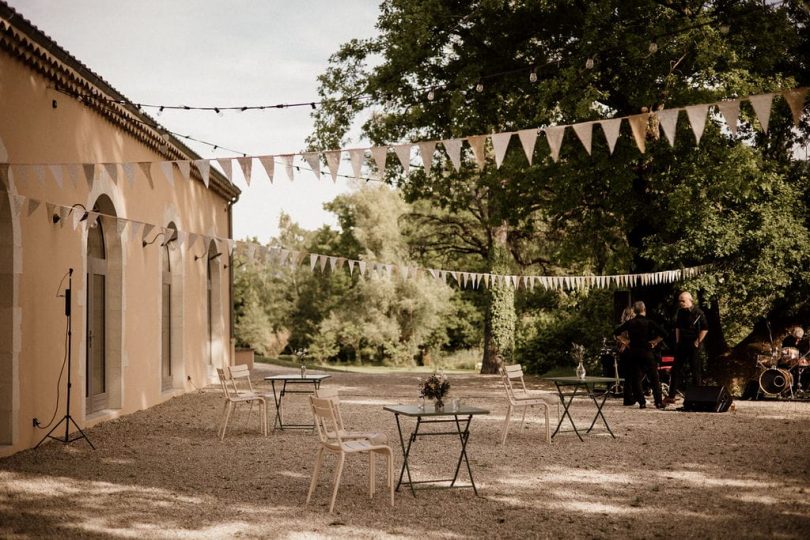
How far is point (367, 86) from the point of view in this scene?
1470 centimetres

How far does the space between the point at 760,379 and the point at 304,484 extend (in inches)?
341

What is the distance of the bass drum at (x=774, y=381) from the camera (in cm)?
1198

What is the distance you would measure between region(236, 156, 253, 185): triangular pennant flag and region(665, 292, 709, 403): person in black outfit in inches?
292

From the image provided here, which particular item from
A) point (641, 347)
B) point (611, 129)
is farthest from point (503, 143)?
point (641, 347)

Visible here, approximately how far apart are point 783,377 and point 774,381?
5.7 inches

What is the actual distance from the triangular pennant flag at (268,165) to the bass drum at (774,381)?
913 centimetres

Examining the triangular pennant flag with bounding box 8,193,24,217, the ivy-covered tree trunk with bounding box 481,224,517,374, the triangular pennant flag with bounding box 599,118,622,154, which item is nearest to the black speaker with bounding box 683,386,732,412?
the triangular pennant flag with bounding box 599,118,622,154

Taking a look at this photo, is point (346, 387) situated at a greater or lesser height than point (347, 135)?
lesser

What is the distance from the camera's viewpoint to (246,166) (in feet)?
20.8

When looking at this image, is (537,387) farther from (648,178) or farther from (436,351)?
(436,351)

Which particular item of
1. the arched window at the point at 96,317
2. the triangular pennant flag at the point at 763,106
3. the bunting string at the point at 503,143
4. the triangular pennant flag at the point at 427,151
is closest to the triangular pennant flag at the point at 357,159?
the bunting string at the point at 503,143

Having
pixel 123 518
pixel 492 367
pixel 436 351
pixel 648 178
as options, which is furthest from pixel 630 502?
pixel 436 351

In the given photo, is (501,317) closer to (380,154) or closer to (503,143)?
(380,154)

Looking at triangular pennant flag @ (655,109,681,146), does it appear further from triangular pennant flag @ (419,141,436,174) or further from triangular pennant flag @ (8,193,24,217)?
triangular pennant flag @ (8,193,24,217)
